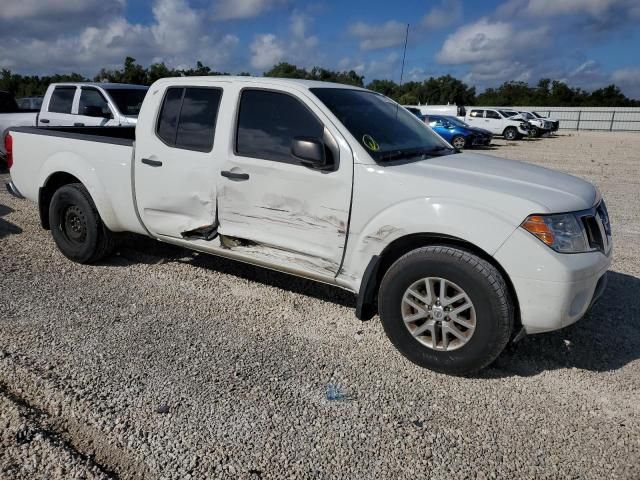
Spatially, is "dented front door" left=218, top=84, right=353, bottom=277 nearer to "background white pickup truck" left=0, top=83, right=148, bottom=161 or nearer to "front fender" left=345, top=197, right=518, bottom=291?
"front fender" left=345, top=197, right=518, bottom=291

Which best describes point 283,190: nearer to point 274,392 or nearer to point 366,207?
point 366,207

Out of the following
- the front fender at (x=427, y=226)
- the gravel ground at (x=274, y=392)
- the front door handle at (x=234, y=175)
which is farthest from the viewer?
the front door handle at (x=234, y=175)

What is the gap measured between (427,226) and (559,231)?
0.76 m

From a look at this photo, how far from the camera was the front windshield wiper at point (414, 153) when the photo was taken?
12.0ft

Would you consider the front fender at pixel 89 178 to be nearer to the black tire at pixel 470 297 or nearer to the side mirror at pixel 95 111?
the black tire at pixel 470 297

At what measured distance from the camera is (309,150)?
3443mm

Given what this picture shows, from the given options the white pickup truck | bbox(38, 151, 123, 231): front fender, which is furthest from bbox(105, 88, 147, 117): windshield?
the white pickup truck

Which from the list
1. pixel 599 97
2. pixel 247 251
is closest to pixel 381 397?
pixel 247 251

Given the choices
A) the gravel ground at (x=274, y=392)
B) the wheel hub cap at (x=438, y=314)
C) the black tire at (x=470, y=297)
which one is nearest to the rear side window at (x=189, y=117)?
the gravel ground at (x=274, y=392)

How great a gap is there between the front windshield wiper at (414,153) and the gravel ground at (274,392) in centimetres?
134

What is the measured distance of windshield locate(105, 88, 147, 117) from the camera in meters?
9.46

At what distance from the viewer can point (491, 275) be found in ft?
10.1

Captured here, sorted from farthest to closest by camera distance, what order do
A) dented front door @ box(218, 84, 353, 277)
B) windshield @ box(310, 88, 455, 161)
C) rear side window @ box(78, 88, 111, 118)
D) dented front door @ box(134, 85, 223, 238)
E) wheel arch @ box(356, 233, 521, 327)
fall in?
rear side window @ box(78, 88, 111, 118) → dented front door @ box(134, 85, 223, 238) → windshield @ box(310, 88, 455, 161) → dented front door @ box(218, 84, 353, 277) → wheel arch @ box(356, 233, 521, 327)

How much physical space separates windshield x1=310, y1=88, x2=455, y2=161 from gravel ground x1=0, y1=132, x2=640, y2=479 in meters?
1.40
